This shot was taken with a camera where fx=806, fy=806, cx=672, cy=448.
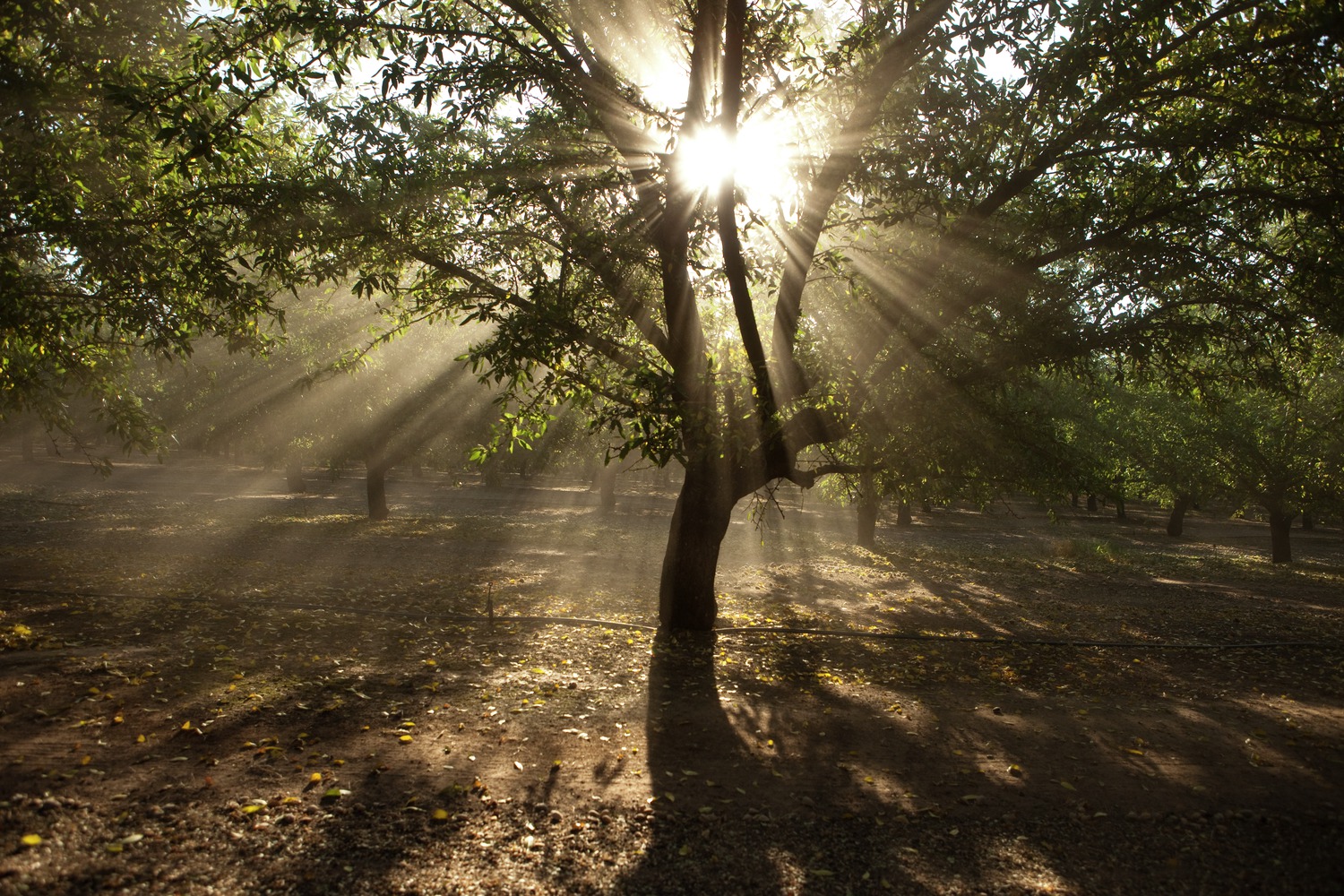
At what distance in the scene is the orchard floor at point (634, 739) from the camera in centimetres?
462

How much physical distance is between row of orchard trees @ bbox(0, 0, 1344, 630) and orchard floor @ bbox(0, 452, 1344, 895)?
2625mm

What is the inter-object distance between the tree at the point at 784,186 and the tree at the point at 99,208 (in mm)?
898

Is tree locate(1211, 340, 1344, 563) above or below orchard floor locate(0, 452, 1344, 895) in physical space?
above

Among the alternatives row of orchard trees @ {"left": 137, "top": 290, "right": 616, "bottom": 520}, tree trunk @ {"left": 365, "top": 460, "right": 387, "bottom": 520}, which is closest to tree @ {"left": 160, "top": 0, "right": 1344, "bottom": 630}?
row of orchard trees @ {"left": 137, "top": 290, "right": 616, "bottom": 520}

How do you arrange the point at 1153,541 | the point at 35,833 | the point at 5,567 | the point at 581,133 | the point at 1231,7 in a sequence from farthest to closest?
the point at 1153,541 < the point at 5,567 < the point at 581,133 < the point at 1231,7 < the point at 35,833

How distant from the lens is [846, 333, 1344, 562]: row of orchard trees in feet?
31.1

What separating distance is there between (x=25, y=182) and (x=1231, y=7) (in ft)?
41.5

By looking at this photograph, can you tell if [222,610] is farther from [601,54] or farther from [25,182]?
[601,54]

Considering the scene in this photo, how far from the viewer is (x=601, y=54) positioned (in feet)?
32.8

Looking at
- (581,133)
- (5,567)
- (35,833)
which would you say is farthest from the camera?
(5,567)

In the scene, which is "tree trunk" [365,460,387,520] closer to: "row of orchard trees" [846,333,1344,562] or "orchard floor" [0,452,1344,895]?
"orchard floor" [0,452,1344,895]

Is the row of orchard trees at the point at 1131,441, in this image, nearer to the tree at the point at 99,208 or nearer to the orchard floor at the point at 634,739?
the orchard floor at the point at 634,739

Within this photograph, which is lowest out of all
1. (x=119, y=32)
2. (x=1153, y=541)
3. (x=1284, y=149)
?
(x=1153, y=541)

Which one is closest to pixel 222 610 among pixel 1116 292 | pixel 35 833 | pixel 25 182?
pixel 25 182
